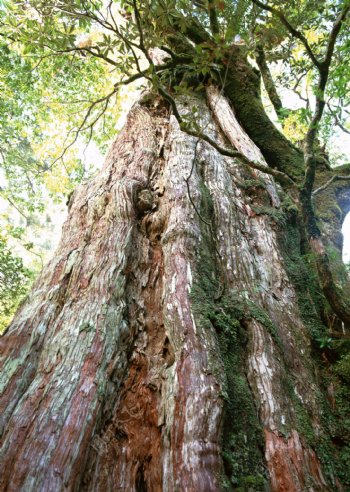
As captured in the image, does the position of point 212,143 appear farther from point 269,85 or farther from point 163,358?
point 269,85

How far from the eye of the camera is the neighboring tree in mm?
1856

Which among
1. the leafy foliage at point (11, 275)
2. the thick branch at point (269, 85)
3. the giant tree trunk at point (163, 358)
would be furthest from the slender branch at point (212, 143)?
the leafy foliage at point (11, 275)

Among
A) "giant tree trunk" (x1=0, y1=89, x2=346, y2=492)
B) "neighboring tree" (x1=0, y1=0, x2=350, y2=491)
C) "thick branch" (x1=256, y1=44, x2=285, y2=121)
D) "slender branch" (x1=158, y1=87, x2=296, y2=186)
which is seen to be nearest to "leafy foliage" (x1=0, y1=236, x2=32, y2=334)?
"neighboring tree" (x1=0, y1=0, x2=350, y2=491)

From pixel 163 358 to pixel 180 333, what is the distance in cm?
28

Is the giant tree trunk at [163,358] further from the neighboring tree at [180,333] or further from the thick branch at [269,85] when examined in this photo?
the thick branch at [269,85]

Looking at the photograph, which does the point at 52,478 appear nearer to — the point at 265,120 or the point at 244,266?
the point at 244,266

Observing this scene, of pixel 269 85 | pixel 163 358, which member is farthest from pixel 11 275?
pixel 269 85

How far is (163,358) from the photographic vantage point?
2430mm

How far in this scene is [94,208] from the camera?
364 cm

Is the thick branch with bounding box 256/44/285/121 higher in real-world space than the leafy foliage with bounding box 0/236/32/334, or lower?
higher

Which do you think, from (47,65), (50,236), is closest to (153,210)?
(47,65)

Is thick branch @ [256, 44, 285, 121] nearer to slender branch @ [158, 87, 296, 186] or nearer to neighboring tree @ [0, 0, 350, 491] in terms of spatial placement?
neighboring tree @ [0, 0, 350, 491]

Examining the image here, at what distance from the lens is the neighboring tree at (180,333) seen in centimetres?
186

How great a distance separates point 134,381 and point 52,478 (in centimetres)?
80
